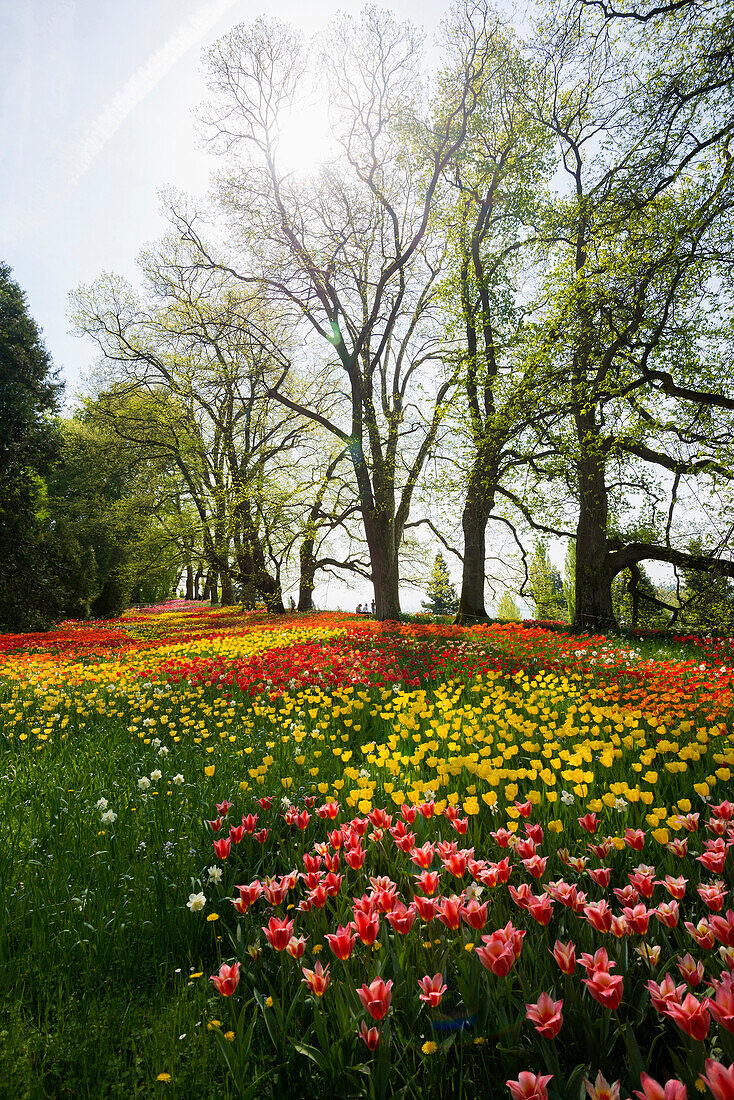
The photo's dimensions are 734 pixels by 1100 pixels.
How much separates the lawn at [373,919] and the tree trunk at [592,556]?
24.0ft

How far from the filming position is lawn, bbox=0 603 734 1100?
4.64ft

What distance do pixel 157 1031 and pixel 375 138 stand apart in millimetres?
16629

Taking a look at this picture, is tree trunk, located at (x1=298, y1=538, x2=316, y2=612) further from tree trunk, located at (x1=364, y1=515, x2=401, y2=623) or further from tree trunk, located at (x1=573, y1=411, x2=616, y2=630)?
tree trunk, located at (x1=573, y1=411, x2=616, y2=630)

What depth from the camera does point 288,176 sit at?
1349 cm

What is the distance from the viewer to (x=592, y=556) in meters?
11.7

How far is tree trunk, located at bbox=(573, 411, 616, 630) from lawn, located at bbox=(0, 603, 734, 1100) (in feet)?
24.0

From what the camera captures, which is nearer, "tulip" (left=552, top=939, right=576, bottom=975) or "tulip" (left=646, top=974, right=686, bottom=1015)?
"tulip" (left=646, top=974, right=686, bottom=1015)

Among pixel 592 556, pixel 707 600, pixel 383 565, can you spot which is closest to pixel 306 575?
pixel 383 565

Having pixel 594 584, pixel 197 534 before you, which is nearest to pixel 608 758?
pixel 594 584

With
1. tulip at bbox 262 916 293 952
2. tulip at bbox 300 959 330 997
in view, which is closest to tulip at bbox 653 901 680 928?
tulip at bbox 300 959 330 997

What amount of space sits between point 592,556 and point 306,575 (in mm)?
12844

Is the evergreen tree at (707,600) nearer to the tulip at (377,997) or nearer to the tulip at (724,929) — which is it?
the tulip at (724,929)

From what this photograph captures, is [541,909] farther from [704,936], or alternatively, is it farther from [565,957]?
[704,936]

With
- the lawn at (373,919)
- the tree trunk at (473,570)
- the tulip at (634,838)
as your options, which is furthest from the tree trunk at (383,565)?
the tulip at (634,838)
